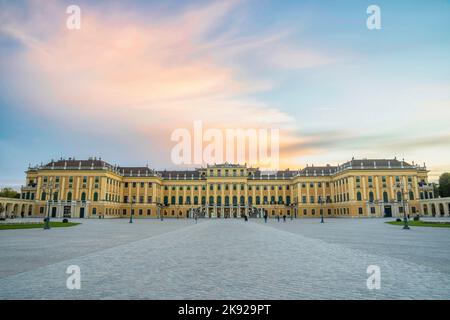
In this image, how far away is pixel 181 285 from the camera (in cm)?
675

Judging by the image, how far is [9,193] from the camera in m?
105

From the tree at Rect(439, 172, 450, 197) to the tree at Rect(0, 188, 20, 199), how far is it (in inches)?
5091

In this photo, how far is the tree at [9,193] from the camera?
10241cm

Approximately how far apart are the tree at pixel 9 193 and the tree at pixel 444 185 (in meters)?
129

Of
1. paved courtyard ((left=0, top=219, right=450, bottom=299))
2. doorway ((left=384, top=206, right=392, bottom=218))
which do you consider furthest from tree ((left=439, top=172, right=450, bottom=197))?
paved courtyard ((left=0, top=219, right=450, bottom=299))

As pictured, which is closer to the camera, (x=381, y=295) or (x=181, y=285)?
(x=381, y=295)

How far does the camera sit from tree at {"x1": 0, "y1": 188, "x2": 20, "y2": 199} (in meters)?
102

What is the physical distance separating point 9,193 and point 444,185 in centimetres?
13306

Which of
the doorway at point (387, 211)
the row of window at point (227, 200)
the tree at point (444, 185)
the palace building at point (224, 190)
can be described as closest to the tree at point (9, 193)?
the palace building at point (224, 190)

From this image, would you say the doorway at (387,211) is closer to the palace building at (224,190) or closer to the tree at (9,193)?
the palace building at (224,190)
